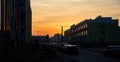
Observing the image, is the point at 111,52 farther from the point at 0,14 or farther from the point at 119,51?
the point at 0,14

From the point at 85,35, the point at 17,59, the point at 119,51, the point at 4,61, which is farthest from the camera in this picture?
the point at 85,35

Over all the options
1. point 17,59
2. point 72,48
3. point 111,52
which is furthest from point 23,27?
point 17,59

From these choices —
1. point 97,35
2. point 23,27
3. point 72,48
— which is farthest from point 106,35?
point 72,48

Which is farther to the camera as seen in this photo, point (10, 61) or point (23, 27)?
point (23, 27)

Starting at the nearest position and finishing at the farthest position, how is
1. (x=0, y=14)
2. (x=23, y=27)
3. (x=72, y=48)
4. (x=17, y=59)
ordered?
(x=17, y=59) → (x=0, y=14) → (x=72, y=48) → (x=23, y=27)

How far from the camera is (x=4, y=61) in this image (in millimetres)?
18500

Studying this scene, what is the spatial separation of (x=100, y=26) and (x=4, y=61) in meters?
120

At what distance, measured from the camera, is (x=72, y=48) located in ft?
162

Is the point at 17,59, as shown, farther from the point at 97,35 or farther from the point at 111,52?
the point at 97,35

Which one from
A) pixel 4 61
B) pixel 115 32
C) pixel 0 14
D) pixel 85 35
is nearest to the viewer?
pixel 4 61

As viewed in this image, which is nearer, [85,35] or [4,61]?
[4,61]

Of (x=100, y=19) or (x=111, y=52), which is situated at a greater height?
(x=100, y=19)

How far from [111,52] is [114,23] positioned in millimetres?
97087

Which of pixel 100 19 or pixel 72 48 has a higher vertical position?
pixel 100 19
